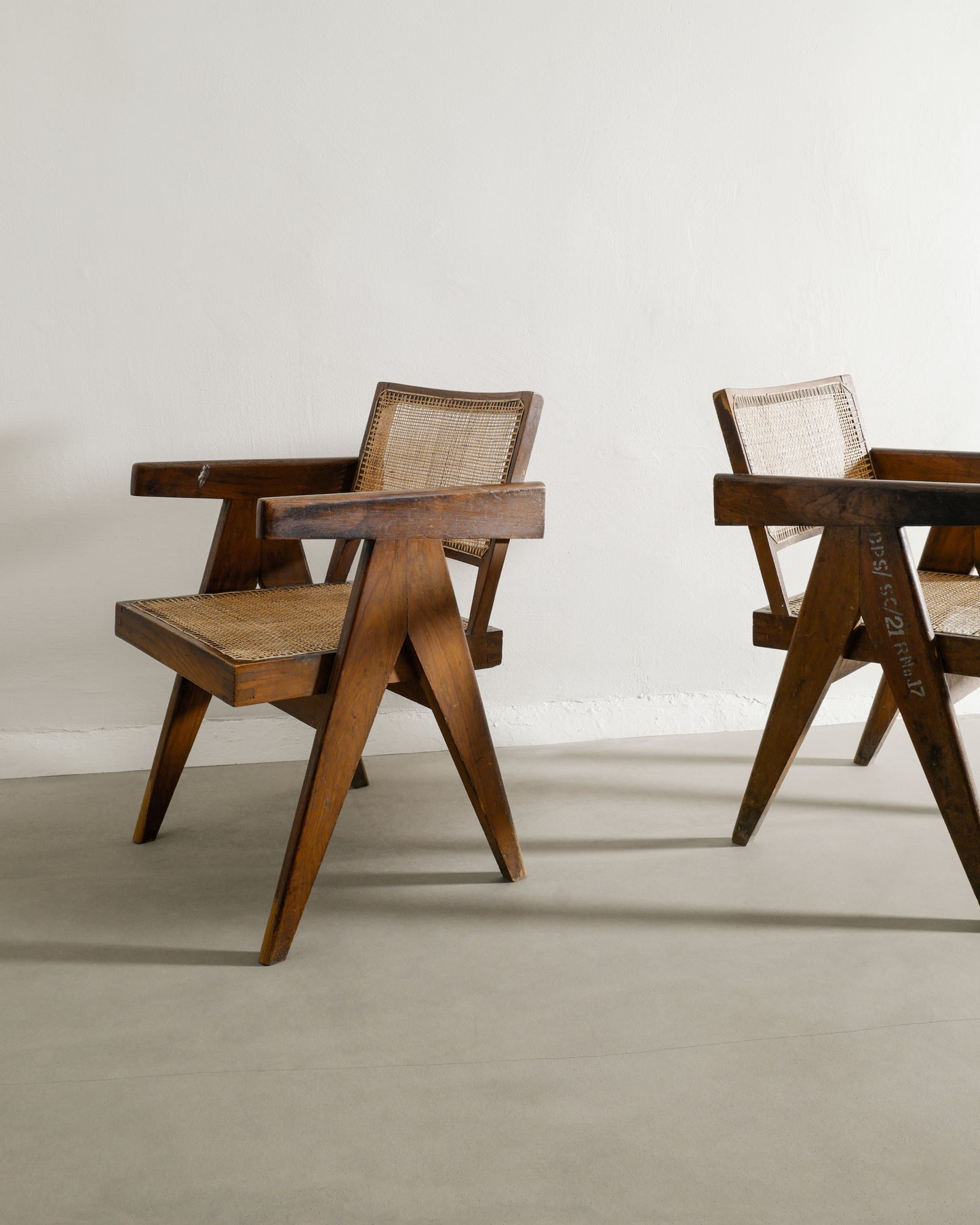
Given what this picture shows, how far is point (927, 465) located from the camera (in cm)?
220

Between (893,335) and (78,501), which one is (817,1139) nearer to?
(78,501)

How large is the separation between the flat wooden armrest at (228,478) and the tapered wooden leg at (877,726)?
128 cm

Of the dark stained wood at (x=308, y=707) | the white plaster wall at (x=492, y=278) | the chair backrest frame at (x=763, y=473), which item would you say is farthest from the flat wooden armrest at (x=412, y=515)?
the white plaster wall at (x=492, y=278)

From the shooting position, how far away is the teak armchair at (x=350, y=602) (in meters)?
1.55

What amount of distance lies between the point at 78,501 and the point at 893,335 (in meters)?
2.01

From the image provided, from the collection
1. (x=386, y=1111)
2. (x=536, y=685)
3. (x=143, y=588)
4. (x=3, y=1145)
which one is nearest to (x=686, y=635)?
(x=536, y=685)

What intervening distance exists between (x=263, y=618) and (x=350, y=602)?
28 centimetres

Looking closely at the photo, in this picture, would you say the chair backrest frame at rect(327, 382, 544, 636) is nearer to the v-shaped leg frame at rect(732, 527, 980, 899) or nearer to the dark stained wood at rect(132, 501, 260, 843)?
the dark stained wood at rect(132, 501, 260, 843)

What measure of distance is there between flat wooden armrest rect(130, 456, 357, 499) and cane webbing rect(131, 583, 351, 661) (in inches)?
7.3

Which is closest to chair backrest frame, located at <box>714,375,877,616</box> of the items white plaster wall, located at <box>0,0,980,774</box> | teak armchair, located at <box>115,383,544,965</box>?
teak armchair, located at <box>115,383,544,965</box>

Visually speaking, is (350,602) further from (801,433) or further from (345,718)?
(801,433)

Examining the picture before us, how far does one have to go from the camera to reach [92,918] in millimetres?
1704

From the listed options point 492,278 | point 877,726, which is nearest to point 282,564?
point 492,278

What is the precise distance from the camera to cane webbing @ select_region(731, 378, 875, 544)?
6.41 feet
